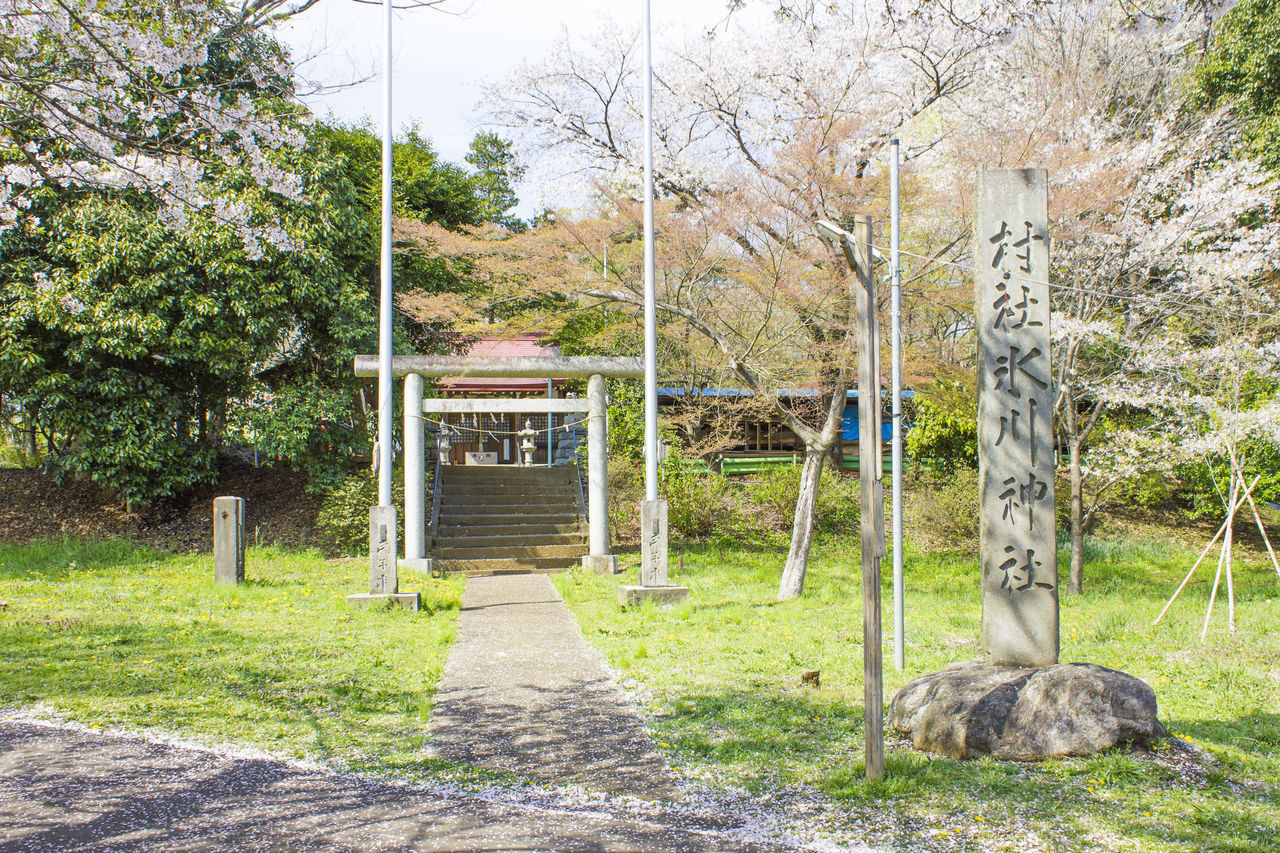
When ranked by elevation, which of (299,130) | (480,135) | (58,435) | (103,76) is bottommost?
(58,435)

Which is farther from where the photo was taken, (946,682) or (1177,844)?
(946,682)

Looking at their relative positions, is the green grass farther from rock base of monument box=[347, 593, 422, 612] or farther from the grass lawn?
the grass lawn

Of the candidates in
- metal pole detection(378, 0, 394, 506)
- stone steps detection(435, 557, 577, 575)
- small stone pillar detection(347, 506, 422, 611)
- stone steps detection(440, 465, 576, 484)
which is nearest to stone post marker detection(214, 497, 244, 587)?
metal pole detection(378, 0, 394, 506)

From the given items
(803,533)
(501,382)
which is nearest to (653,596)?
(803,533)

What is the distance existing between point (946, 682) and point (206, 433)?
15.8m

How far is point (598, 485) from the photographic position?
527 inches

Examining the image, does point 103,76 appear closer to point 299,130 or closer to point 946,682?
point 946,682

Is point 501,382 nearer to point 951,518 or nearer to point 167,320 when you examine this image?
point 167,320

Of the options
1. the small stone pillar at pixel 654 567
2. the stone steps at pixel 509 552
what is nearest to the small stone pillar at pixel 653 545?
the small stone pillar at pixel 654 567

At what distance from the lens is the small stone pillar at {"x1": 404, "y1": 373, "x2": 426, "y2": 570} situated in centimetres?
1257

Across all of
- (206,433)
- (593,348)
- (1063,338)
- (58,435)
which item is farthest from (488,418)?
(1063,338)

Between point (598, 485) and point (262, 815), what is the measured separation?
953cm

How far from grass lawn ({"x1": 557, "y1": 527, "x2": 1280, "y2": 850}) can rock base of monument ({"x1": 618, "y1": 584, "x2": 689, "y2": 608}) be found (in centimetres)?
14

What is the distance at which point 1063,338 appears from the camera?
11922mm
